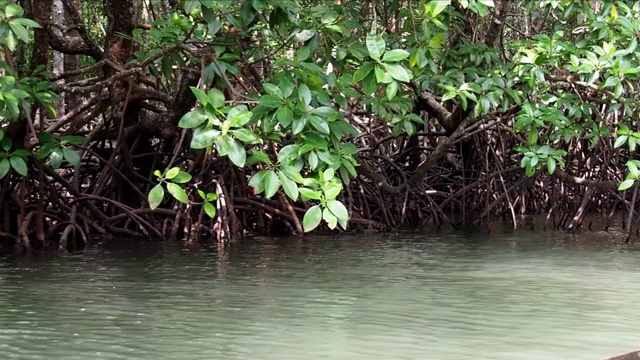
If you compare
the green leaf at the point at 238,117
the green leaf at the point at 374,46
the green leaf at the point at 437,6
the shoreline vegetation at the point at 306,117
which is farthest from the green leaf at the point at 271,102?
the green leaf at the point at 437,6

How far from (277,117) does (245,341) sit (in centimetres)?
90

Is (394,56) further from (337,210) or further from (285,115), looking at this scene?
(337,210)

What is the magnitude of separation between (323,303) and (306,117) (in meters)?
0.79

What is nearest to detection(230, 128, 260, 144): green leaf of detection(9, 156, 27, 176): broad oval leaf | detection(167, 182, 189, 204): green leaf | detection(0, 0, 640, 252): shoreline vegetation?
detection(0, 0, 640, 252): shoreline vegetation

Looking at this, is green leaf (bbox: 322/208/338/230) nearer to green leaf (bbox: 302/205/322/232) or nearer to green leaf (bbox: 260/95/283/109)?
green leaf (bbox: 302/205/322/232)

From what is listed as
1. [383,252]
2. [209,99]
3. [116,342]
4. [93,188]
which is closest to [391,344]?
[116,342]

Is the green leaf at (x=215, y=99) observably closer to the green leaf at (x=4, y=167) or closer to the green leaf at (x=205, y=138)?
the green leaf at (x=205, y=138)

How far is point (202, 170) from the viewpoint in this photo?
20.0 feet

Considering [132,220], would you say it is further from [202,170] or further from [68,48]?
[68,48]

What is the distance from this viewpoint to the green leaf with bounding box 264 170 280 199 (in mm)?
3207

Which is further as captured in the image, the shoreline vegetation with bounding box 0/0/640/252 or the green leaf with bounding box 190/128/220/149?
the shoreline vegetation with bounding box 0/0/640/252

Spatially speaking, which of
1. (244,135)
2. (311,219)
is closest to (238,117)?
(244,135)

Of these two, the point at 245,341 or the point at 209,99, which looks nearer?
the point at 245,341

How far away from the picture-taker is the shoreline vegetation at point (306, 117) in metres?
3.61
